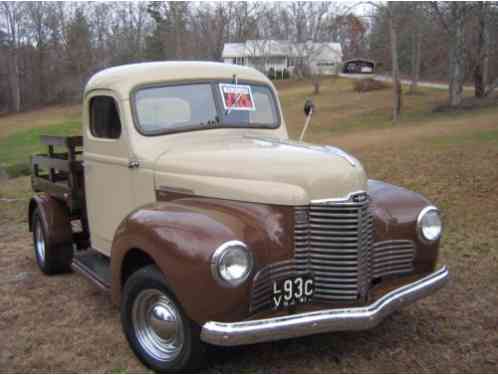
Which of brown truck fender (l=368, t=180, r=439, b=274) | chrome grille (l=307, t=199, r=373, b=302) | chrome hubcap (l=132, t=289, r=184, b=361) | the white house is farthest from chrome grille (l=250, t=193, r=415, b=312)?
the white house

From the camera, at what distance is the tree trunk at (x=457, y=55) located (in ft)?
80.0

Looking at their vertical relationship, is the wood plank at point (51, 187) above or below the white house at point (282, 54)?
below

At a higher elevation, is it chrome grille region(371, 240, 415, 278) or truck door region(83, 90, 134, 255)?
truck door region(83, 90, 134, 255)

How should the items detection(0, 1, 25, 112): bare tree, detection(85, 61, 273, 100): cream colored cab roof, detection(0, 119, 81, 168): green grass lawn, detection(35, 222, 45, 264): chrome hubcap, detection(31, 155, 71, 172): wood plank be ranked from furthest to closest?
1. detection(0, 1, 25, 112): bare tree
2. detection(0, 119, 81, 168): green grass lawn
3. detection(35, 222, 45, 264): chrome hubcap
4. detection(31, 155, 71, 172): wood plank
5. detection(85, 61, 273, 100): cream colored cab roof

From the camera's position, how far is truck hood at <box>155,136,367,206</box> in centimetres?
327

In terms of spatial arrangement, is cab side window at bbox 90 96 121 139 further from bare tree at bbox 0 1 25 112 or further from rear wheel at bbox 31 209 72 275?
bare tree at bbox 0 1 25 112

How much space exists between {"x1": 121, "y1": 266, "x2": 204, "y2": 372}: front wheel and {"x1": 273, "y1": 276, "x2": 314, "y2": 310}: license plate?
1.65 ft

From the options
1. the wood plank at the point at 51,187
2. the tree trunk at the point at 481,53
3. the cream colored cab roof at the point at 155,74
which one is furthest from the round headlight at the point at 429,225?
the tree trunk at the point at 481,53

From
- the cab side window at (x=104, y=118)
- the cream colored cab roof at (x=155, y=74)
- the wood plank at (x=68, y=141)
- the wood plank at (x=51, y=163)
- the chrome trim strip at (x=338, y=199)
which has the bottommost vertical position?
the wood plank at (x=51, y=163)

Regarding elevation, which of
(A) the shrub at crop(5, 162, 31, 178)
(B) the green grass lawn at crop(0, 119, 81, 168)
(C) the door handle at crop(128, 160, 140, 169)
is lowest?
(B) the green grass lawn at crop(0, 119, 81, 168)

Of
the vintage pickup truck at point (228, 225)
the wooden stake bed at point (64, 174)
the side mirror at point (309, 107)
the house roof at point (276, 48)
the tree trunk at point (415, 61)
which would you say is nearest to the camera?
the vintage pickup truck at point (228, 225)

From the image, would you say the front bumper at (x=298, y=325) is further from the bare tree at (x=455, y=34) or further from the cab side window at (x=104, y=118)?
the bare tree at (x=455, y=34)

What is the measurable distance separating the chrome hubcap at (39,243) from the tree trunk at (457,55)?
2291cm

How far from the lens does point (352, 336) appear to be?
12.7 ft
